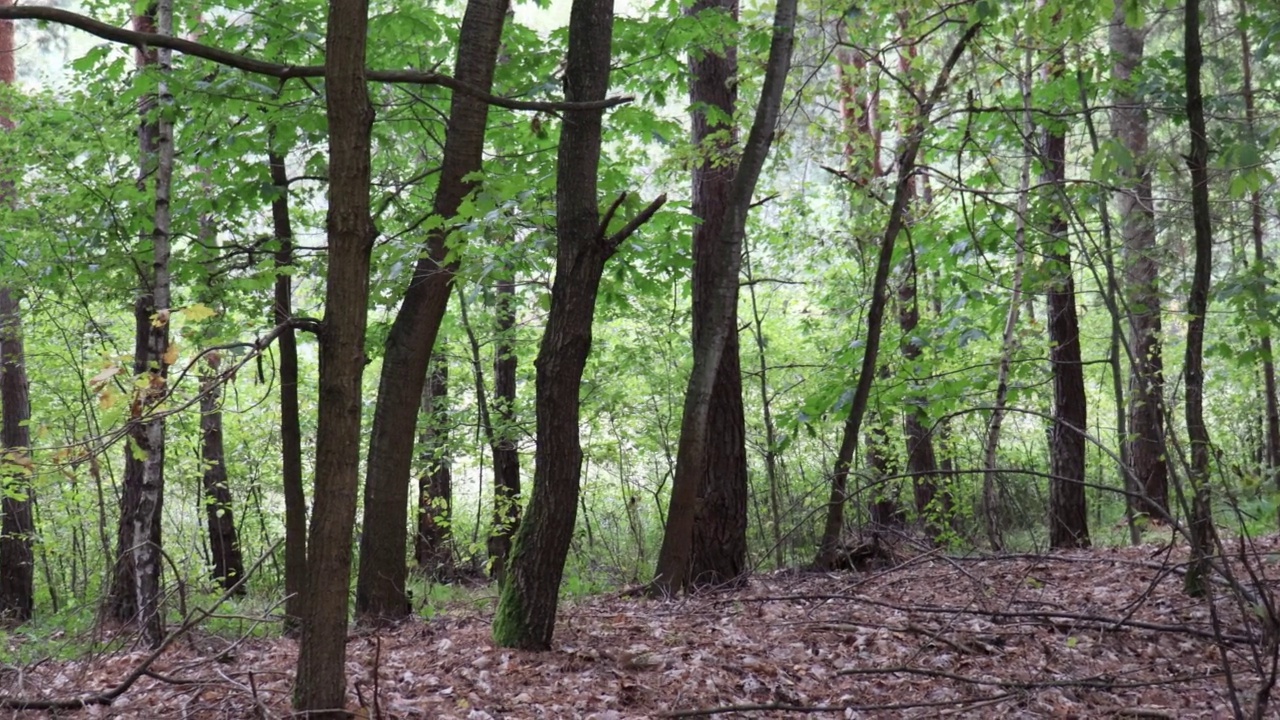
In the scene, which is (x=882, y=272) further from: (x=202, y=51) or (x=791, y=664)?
(x=202, y=51)

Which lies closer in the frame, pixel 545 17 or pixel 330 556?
pixel 330 556

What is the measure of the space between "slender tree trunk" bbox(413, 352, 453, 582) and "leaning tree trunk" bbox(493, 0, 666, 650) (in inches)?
244

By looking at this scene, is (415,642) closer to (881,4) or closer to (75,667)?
(75,667)

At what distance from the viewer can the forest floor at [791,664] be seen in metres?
4.10

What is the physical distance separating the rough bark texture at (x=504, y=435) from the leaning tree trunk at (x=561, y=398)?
5.44m

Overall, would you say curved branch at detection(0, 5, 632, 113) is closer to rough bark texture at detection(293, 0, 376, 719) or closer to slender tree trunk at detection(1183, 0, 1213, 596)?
rough bark texture at detection(293, 0, 376, 719)

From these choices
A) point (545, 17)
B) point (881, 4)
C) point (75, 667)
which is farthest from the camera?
point (545, 17)

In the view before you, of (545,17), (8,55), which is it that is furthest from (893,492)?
(545,17)

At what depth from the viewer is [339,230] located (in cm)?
332

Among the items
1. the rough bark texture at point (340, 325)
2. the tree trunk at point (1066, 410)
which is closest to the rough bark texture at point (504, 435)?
the tree trunk at point (1066, 410)

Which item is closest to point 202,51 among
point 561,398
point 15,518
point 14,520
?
point 561,398

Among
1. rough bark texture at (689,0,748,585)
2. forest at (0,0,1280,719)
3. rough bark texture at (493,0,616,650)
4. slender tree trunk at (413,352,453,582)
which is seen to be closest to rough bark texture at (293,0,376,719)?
forest at (0,0,1280,719)

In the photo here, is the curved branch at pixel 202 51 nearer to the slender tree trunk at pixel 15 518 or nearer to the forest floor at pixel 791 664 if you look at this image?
the forest floor at pixel 791 664

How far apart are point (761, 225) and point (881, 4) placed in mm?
6424
